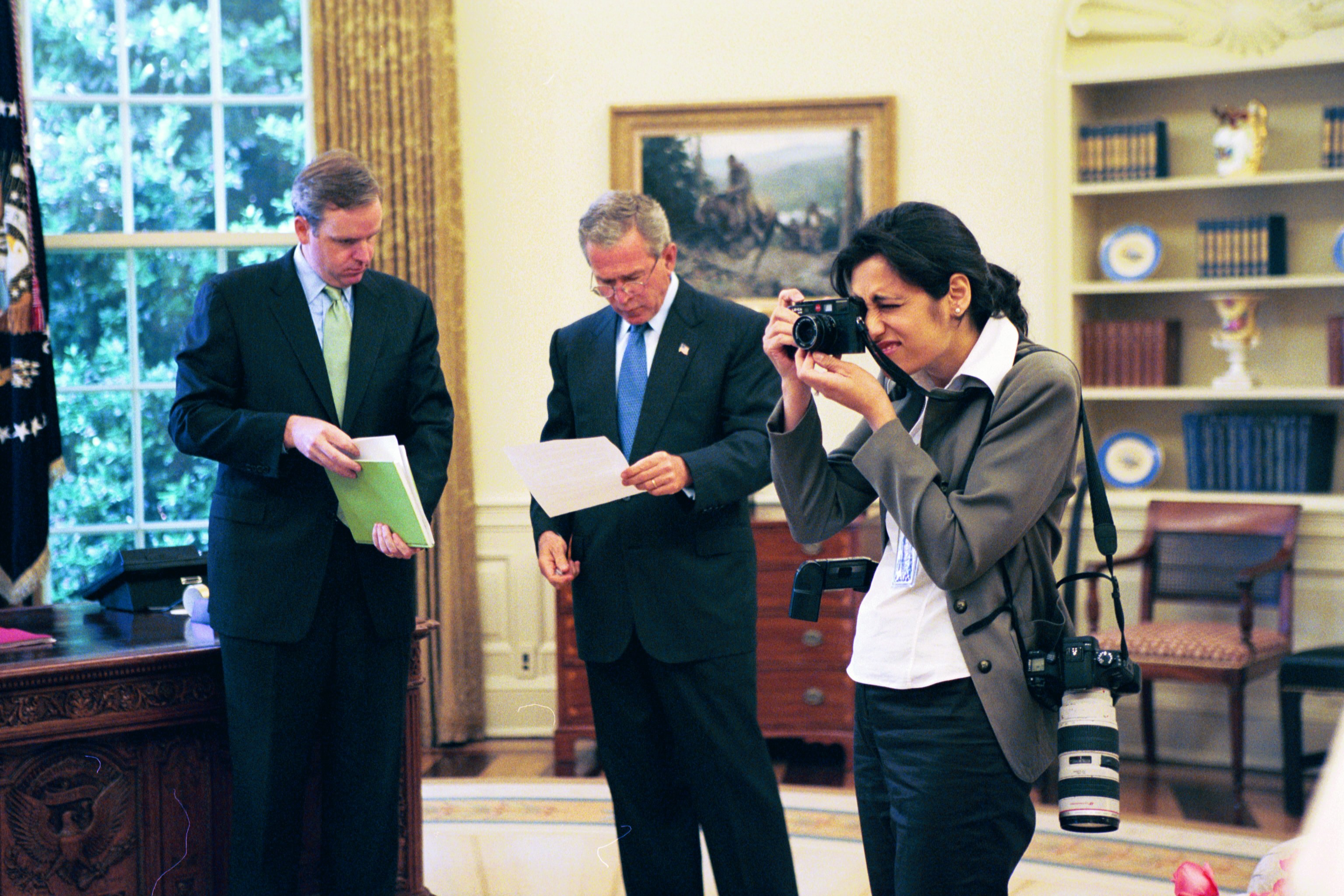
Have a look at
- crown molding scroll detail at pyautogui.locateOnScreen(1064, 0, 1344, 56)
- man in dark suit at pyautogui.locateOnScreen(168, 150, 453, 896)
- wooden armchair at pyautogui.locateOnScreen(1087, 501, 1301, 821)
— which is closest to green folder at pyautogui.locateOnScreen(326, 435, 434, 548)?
man in dark suit at pyautogui.locateOnScreen(168, 150, 453, 896)

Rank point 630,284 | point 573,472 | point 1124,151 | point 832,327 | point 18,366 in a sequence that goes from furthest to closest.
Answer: point 1124,151
point 18,366
point 630,284
point 573,472
point 832,327

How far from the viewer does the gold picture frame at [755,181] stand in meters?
4.65

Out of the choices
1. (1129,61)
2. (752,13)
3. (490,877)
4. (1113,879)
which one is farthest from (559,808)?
(1129,61)

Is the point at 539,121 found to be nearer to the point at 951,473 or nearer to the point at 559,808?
the point at 559,808

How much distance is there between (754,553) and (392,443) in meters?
0.73

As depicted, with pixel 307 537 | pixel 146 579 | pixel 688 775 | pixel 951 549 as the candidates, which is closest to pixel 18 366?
pixel 146 579

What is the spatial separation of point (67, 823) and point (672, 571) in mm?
1259

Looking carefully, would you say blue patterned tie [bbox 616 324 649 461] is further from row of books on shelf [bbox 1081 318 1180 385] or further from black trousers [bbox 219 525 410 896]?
row of books on shelf [bbox 1081 318 1180 385]

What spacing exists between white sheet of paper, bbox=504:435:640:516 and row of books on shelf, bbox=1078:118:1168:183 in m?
2.82

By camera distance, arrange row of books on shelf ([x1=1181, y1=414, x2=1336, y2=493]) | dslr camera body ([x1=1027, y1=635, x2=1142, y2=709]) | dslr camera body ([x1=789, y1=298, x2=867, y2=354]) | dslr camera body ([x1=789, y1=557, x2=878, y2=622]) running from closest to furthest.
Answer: dslr camera body ([x1=1027, y1=635, x2=1142, y2=709])
dslr camera body ([x1=789, y1=298, x2=867, y2=354])
dslr camera body ([x1=789, y1=557, x2=878, y2=622])
row of books on shelf ([x1=1181, y1=414, x2=1336, y2=493])

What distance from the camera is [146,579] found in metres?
3.04

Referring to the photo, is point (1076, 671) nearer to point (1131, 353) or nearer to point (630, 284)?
point (630, 284)

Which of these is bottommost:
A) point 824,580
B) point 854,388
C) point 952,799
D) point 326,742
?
point 326,742

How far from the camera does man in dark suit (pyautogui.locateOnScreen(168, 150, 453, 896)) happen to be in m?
2.37
